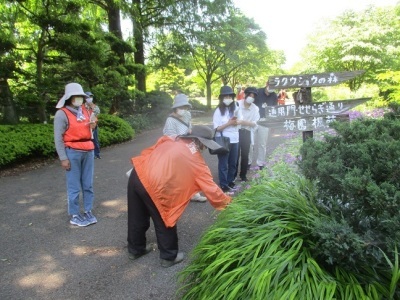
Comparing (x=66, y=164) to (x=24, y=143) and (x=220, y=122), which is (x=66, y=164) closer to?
(x=220, y=122)

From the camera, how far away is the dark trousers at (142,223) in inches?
125

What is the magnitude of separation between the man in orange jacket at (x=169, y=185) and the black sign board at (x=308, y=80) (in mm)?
1396

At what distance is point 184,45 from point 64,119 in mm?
15357

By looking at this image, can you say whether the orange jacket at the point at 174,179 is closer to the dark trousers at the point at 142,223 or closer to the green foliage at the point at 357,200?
the dark trousers at the point at 142,223

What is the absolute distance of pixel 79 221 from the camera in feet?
14.5

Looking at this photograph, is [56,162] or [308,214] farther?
[56,162]

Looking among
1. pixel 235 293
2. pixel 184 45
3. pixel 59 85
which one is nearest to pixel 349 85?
pixel 184 45

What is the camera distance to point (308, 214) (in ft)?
8.78

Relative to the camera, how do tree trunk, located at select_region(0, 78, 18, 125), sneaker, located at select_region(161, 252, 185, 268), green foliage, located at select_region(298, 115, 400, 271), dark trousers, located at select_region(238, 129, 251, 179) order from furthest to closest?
tree trunk, located at select_region(0, 78, 18, 125) → dark trousers, located at select_region(238, 129, 251, 179) → sneaker, located at select_region(161, 252, 185, 268) → green foliage, located at select_region(298, 115, 400, 271)

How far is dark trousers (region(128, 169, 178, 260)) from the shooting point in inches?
125

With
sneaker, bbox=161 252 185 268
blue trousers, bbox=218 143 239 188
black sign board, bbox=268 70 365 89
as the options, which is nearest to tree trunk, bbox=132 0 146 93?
blue trousers, bbox=218 143 239 188

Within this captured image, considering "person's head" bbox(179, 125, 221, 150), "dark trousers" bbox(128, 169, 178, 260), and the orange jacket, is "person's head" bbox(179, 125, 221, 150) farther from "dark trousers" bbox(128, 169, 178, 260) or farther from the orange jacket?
"dark trousers" bbox(128, 169, 178, 260)

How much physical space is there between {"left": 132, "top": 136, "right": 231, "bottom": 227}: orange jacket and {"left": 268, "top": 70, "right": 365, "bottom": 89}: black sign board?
1.67 metres

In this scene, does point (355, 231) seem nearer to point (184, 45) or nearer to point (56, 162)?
point (56, 162)
